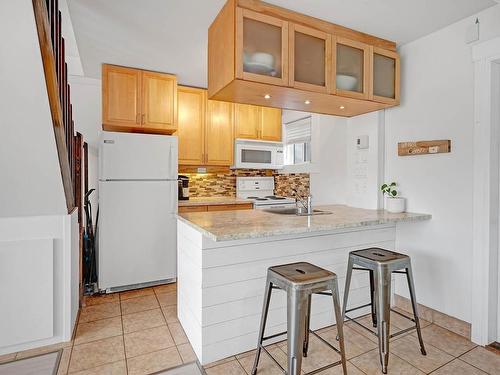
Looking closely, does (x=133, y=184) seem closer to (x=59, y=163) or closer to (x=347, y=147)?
(x=59, y=163)

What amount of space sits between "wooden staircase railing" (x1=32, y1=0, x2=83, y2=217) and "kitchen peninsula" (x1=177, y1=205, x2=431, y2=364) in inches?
36.0

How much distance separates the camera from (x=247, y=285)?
2.03 m

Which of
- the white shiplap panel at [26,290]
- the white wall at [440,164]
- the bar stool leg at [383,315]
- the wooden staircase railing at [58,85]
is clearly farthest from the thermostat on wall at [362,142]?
the white shiplap panel at [26,290]

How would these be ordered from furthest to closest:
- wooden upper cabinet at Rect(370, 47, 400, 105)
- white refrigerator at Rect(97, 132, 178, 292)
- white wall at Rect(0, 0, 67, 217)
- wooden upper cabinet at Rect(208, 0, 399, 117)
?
white refrigerator at Rect(97, 132, 178, 292) → wooden upper cabinet at Rect(370, 47, 400, 105) → wooden upper cabinet at Rect(208, 0, 399, 117) → white wall at Rect(0, 0, 67, 217)

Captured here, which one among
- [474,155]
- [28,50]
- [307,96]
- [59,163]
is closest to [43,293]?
[59,163]

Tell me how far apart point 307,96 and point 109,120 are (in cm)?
211

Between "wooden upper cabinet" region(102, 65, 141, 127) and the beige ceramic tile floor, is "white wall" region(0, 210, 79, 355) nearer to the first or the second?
the beige ceramic tile floor

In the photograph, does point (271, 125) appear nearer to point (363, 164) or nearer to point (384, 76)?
point (363, 164)

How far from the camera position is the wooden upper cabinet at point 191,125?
3.88 metres

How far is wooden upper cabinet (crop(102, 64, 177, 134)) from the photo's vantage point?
3.15 metres

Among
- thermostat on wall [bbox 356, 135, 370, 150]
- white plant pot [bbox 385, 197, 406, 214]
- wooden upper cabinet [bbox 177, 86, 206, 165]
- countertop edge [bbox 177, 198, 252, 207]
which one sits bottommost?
countertop edge [bbox 177, 198, 252, 207]

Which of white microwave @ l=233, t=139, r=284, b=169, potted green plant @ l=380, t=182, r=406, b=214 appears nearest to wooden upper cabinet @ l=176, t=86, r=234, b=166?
white microwave @ l=233, t=139, r=284, b=169

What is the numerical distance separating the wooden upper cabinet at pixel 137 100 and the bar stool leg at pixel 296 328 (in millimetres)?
2550

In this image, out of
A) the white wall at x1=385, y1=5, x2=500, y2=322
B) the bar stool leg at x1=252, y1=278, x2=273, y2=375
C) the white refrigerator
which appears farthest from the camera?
the white refrigerator
